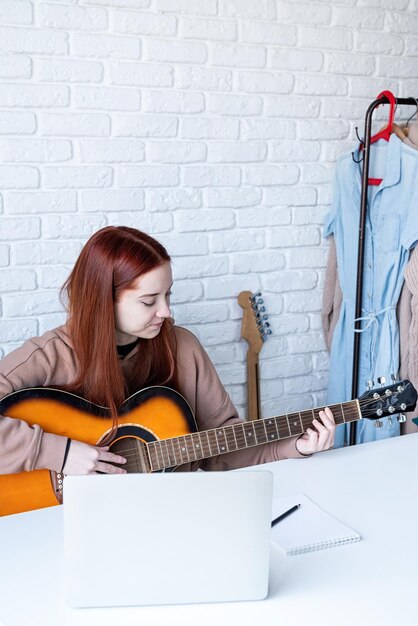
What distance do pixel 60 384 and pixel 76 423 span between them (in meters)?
0.15

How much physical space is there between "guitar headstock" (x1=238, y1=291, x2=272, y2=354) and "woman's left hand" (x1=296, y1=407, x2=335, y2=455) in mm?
882

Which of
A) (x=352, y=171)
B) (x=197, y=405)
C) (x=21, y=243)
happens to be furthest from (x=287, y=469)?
(x=352, y=171)

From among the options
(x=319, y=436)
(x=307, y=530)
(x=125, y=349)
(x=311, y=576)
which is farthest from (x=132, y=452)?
(x=311, y=576)

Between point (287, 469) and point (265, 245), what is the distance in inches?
46.6

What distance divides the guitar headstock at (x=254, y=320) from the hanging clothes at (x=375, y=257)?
31 centimetres

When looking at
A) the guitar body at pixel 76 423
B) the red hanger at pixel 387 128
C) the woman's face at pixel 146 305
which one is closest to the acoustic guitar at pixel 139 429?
the guitar body at pixel 76 423

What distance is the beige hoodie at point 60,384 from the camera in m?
1.86

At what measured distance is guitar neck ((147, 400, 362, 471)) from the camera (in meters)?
1.92

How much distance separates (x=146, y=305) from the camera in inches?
80.1

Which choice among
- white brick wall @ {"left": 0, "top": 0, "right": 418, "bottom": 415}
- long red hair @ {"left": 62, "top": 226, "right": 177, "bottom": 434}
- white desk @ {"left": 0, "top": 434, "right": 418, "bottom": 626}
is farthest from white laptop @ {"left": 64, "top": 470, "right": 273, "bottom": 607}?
white brick wall @ {"left": 0, "top": 0, "right": 418, "bottom": 415}

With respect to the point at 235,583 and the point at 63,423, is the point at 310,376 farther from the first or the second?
the point at 235,583

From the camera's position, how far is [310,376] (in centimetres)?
301

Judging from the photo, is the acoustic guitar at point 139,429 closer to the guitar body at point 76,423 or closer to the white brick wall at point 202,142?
the guitar body at point 76,423

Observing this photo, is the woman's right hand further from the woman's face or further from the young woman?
the woman's face
